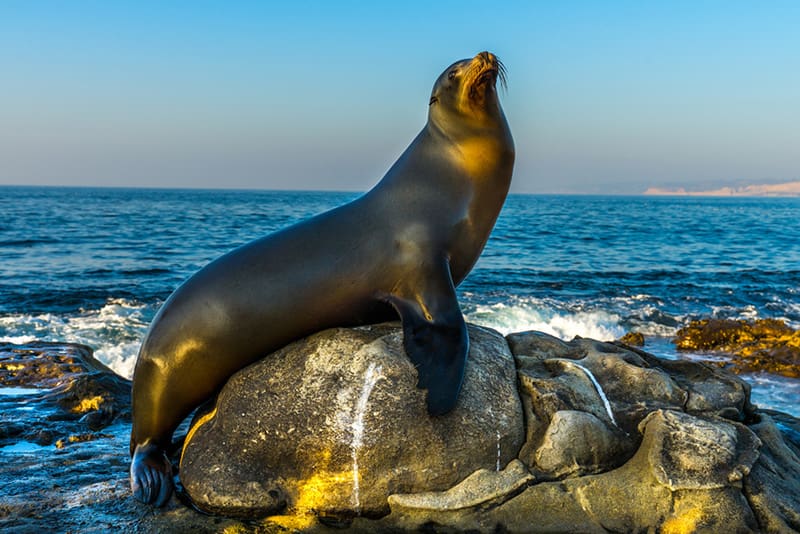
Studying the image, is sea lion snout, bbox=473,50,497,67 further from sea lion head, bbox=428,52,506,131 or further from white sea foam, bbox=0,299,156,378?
white sea foam, bbox=0,299,156,378

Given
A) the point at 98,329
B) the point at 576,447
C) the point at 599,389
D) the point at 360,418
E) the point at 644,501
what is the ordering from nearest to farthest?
the point at 644,501
the point at 576,447
the point at 360,418
the point at 599,389
the point at 98,329

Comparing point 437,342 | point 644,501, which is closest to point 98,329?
point 437,342

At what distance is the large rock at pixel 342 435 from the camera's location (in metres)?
4.29

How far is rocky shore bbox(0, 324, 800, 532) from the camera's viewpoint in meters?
3.98

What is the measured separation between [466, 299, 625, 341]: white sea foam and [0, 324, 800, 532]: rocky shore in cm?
873

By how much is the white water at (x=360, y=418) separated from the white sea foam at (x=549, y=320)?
30.2 ft

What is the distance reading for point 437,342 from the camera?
173 inches

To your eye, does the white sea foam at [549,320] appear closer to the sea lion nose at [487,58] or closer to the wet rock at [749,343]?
the wet rock at [749,343]

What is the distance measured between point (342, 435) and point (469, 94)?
219 cm

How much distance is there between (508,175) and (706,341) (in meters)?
7.75

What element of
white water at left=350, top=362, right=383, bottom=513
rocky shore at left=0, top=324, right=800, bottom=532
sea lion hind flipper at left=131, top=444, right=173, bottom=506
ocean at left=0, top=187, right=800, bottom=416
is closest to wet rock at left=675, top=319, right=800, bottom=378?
ocean at left=0, top=187, right=800, bottom=416

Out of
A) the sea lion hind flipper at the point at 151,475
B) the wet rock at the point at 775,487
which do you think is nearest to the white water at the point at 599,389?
the wet rock at the point at 775,487

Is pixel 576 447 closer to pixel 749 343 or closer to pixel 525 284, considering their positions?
pixel 749 343

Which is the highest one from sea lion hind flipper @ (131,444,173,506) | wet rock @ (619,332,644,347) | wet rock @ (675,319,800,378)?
sea lion hind flipper @ (131,444,173,506)
